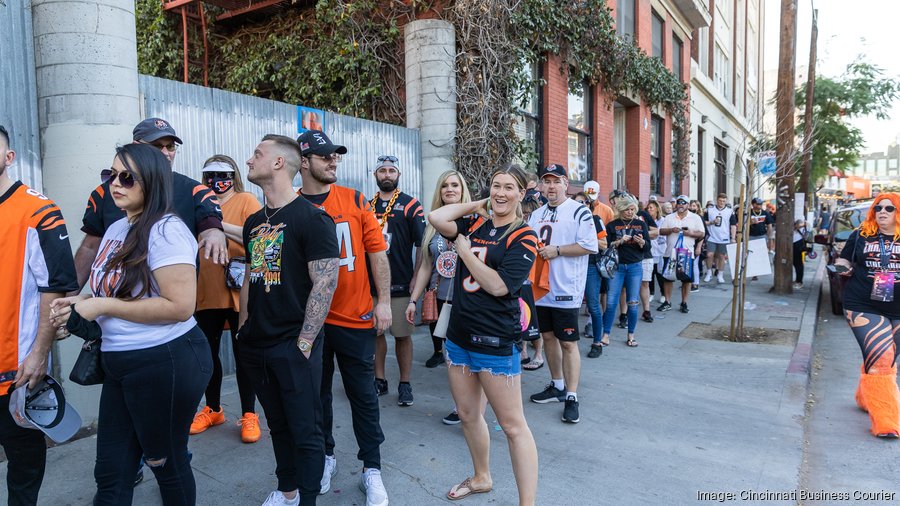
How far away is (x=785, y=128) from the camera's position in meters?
10.7

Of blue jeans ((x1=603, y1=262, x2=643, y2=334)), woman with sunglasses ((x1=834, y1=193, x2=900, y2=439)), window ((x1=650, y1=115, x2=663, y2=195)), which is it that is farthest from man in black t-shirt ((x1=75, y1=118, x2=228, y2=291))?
window ((x1=650, y1=115, x2=663, y2=195))

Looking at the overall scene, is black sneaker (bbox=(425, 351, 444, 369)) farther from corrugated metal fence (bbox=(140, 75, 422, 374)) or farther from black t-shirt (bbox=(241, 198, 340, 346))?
black t-shirt (bbox=(241, 198, 340, 346))

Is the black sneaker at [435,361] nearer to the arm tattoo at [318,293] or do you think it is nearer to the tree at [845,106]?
the arm tattoo at [318,293]

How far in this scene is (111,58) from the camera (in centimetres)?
443

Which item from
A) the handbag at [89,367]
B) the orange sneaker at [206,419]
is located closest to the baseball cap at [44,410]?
the handbag at [89,367]

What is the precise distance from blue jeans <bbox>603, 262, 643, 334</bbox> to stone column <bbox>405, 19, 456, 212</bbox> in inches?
108

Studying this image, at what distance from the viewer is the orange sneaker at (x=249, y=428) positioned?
13.6 feet

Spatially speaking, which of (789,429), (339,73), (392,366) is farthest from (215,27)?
(789,429)

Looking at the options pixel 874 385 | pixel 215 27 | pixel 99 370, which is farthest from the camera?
pixel 215 27

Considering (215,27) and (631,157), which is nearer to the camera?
(215,27)

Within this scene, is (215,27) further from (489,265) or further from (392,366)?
(489,265)

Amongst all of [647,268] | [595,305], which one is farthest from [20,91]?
[647,268]

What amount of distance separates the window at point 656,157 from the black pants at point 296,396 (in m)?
15.3

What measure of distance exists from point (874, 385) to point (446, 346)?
369 cm
